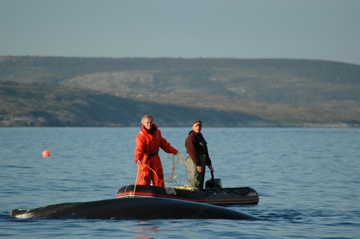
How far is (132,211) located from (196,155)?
178 inches

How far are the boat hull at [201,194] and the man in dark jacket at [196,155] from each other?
0.59 m

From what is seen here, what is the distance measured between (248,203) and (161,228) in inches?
248

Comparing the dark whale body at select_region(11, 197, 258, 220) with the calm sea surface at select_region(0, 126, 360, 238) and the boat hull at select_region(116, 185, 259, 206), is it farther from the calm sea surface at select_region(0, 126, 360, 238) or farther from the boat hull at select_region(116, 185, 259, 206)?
the boat hull at select_region(116, 185, 259, 206)

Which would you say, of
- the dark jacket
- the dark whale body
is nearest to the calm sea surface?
the dark whale body

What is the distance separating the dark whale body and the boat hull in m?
1.07

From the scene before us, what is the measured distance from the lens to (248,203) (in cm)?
2577

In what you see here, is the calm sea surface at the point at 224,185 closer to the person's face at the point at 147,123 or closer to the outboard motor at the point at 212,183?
the outboard motor at the point at 212,183

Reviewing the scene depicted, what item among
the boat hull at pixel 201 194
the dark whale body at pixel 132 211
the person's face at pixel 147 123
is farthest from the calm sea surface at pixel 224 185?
the person's face at pixel 147 123

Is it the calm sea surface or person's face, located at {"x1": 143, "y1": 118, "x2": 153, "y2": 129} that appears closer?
the calm sea surface

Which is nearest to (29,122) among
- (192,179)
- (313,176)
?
(313,176)

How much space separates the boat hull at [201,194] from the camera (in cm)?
2238

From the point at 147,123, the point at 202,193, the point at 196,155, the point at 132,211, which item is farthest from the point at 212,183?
the point at 132,211

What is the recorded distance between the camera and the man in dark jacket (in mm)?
24984

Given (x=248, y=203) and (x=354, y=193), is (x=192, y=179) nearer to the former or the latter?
(x=248, y=203)
